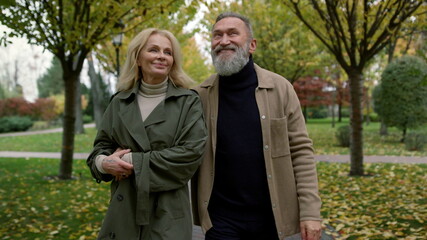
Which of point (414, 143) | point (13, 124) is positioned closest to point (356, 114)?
point (414, 143)

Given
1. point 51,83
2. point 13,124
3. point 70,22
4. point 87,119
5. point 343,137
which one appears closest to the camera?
point 70,22

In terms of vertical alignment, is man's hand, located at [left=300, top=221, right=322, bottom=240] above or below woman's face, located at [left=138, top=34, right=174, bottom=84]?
below

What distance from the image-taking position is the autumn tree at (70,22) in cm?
748

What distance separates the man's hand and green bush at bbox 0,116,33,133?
116 feet

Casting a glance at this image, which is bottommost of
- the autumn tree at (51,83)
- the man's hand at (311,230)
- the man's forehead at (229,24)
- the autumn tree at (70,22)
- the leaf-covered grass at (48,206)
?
the leaf-covered grass at (48,206)

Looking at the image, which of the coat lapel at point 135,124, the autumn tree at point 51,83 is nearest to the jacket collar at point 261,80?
the coat lapel at point 135,124

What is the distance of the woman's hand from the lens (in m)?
2.32

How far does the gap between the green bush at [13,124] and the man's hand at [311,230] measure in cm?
3521

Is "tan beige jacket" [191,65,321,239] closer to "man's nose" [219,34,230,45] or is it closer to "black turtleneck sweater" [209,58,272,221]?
"black turtleneck sweater" [209,58,272,221]

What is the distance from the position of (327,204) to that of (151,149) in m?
5.44

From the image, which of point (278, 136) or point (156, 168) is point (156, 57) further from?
point (278, 136)

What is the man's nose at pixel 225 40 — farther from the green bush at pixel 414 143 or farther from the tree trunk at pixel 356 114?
the green bush at pixel 414 143

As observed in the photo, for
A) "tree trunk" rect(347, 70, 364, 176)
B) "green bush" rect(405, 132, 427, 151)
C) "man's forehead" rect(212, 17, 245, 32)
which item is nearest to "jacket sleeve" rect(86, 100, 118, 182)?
"man's forehead" rect(212, 17, 245, 32)

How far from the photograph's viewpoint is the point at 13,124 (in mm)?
33719
